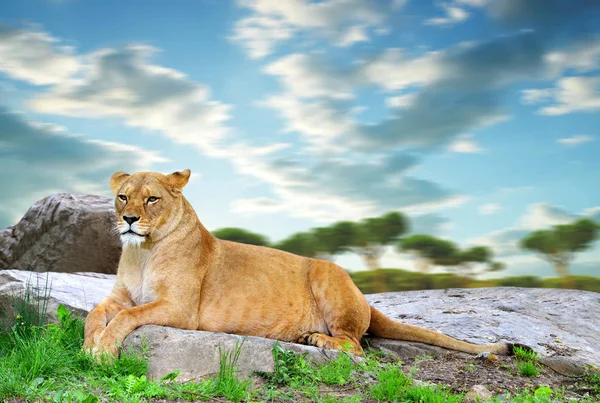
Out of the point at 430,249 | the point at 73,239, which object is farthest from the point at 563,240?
the point at 73,239

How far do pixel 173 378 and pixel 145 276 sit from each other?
1364 mm

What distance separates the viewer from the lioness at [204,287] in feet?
22.5

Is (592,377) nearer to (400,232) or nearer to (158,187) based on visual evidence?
(158,187)

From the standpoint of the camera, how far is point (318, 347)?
281 inches

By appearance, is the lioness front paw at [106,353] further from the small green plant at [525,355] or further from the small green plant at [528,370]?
the small green plant at [525,355]

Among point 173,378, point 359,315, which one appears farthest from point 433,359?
point 173,378

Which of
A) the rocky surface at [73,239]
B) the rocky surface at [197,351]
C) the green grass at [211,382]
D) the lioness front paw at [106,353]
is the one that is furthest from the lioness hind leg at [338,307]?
the rocky surface at [73,239]

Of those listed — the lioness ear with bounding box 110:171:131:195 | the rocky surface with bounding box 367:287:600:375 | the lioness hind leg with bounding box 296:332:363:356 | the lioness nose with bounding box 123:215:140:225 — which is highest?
the lioness ear with bounding box 110:171:131:195

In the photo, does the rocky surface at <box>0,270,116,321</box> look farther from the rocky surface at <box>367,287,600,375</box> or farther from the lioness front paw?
the rocky surface at <box>367,287,600,375</box>

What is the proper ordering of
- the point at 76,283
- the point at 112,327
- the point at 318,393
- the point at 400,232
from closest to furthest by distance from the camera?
the point at 318,393
the point at 112,327
the point at 76,283
the point at 400,232

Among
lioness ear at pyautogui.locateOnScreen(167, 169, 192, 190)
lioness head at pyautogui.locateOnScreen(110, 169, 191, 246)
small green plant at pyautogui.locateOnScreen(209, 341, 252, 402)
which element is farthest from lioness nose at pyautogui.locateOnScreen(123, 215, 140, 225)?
small green plant at pyautogui.locateOnScreen(209, 341, 252, 402)

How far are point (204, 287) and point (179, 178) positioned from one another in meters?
1.20

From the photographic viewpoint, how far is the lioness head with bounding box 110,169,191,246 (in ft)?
22.4

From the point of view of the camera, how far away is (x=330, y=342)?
7.43 m
